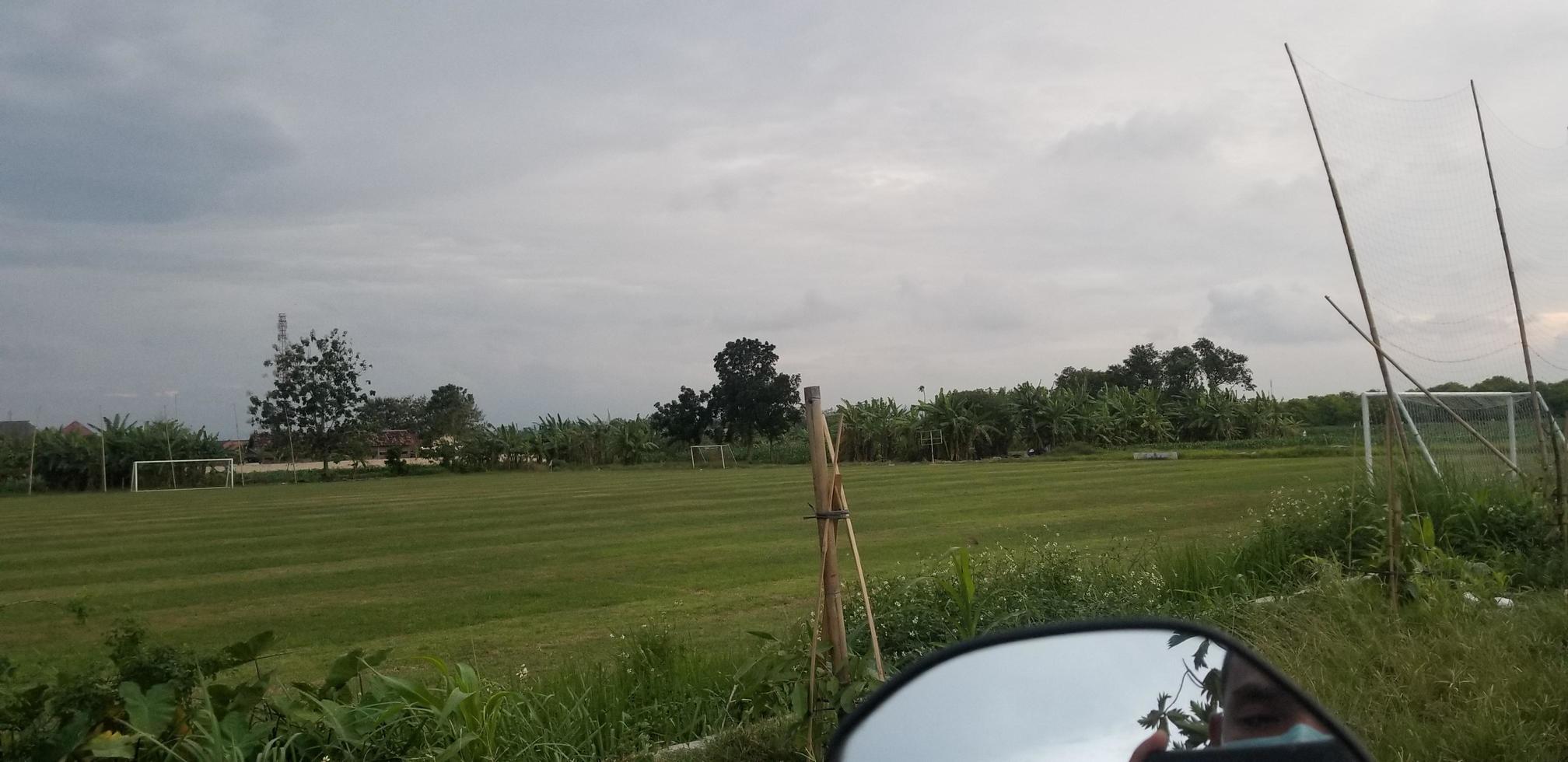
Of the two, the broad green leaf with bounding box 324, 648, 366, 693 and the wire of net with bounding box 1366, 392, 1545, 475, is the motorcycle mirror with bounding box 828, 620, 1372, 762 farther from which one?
the wire of net with bounding box 1366, 392, 1545, 475

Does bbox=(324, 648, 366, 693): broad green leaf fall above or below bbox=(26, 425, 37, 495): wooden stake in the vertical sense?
below

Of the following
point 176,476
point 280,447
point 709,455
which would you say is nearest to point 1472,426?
point 176,476

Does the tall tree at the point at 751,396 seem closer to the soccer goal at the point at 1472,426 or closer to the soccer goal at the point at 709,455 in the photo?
the soccer goal at the point at 709,455

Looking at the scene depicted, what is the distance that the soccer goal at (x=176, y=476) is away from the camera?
4544 centimetres

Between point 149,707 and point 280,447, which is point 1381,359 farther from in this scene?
point 280,447

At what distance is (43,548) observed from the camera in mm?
15469

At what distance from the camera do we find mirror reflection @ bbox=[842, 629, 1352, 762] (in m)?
0.83

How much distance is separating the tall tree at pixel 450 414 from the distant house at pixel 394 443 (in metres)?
1.05

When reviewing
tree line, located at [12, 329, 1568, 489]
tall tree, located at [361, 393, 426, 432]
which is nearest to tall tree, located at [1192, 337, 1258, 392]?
tree line, located at [12, 329, 1568, 489]

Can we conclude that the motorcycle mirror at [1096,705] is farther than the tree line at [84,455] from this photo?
No

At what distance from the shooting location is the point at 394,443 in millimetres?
60000

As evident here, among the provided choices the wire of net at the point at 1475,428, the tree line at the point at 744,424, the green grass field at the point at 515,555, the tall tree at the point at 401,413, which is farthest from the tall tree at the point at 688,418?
the wire of net at the point at 1475,428

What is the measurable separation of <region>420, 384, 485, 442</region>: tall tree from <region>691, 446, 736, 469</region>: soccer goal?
14.2 metres

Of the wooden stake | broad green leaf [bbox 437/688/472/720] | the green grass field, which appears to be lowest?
the green grass field
